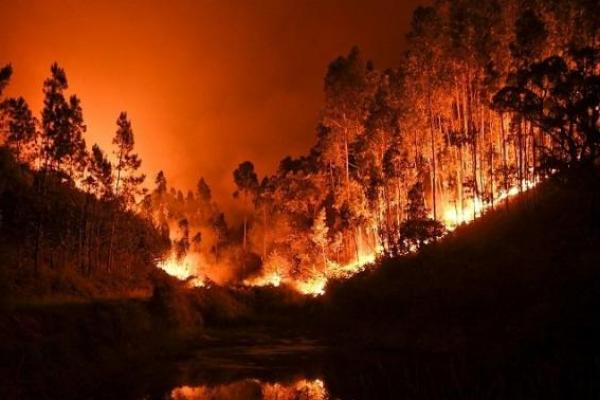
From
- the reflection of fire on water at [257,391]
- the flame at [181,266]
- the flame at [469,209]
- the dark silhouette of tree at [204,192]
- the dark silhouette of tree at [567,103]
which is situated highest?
the dark silhouette of tree at [204,192]

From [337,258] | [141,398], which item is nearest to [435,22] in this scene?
[337,258]

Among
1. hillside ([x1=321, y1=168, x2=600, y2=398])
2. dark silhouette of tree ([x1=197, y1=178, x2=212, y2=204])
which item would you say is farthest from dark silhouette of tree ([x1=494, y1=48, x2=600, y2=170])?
dark silhouette of tree ([x1=197, y1=178, x2=212, y2=204])

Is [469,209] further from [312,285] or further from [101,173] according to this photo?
[101,173]

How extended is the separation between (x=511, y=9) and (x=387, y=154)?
48.6 ft

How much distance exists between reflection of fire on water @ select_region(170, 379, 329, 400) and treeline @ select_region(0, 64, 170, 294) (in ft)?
63.4

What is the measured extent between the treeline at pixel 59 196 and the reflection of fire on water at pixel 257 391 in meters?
19.3

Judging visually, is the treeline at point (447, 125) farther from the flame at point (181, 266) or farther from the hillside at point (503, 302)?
the flame at point (181, 266)

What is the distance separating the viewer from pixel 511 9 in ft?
120

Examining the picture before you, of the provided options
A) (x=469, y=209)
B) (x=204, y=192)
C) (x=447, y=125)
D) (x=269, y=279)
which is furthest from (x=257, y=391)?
(x=204, y=192)

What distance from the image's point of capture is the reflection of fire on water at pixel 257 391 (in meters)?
17.3

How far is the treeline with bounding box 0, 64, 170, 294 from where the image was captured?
133 ft

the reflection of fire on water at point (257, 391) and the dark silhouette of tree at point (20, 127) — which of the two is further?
the dark silhouette of tree at point (20, 127)

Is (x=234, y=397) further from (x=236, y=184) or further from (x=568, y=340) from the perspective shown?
(x=236, y=184)

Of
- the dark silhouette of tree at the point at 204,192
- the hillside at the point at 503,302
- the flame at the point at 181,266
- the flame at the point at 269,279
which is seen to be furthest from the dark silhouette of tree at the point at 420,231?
the dark silhouette of tree at the point at 204,192
